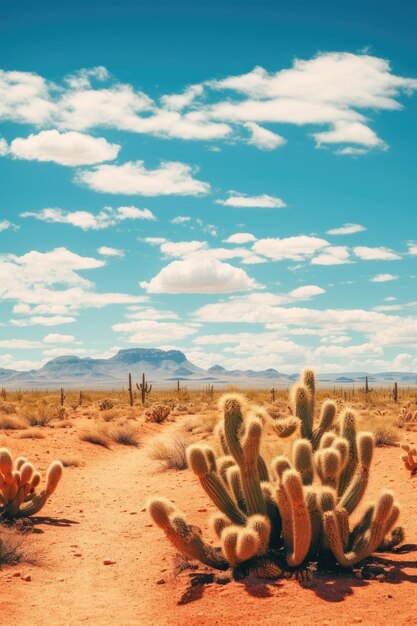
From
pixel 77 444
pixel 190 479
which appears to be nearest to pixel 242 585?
pixel 190 479

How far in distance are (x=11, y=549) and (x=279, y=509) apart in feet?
10.8

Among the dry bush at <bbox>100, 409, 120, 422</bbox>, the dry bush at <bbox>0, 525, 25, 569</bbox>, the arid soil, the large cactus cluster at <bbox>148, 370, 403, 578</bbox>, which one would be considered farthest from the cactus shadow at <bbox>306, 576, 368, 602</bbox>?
the dry bush at <bbox>100, 409, 120, 422</bbox>

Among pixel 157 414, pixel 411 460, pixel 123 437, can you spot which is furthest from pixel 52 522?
pixel 157 414

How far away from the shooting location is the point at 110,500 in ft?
39.0

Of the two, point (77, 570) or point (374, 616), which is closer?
point (374, 616)

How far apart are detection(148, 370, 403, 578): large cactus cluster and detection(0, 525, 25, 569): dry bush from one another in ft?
6.90

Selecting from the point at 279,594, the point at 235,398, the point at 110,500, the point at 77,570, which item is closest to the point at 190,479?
the point at 110,500

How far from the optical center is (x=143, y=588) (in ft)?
23.0

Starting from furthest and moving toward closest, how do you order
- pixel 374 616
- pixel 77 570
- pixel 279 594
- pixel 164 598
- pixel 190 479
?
pixel 190 479 → pixel 77 570 → pixel 164 598 → pixel 279 594 → pixel 374 616

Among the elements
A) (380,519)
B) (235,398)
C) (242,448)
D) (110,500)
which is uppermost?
(235,398)

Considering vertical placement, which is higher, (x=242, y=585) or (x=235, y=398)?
(x=235, y=398)

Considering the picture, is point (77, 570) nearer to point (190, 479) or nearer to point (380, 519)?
point (380, 519)

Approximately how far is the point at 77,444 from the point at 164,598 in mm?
12314

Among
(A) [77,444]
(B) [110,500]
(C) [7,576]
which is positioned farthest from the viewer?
(A) [77,444]
